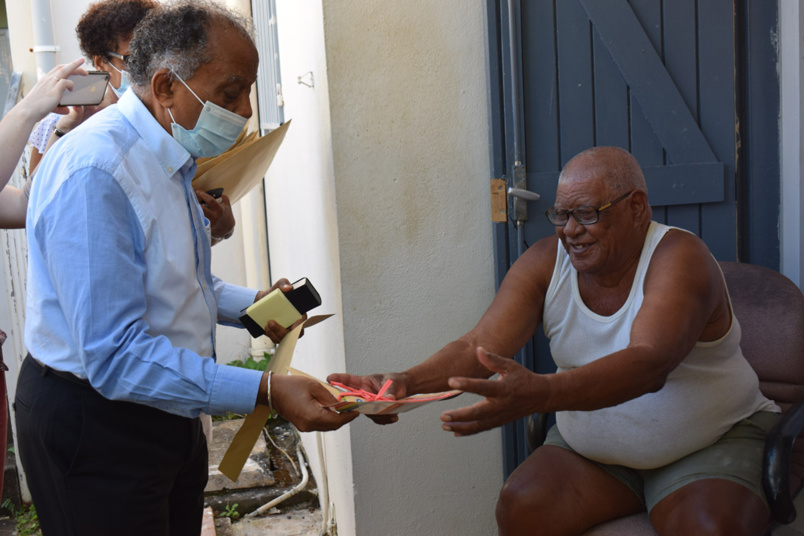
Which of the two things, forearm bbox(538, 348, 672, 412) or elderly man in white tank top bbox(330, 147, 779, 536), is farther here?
elderly man in white tank top bbox(330, 147, 779, 536)

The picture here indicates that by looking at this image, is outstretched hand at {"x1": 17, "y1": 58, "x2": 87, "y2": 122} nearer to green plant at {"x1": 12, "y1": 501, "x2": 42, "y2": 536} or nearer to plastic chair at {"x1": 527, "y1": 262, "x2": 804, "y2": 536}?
plastic chair at {"x1": 527, "y1": 262, "x2": 804, "y2": 536}

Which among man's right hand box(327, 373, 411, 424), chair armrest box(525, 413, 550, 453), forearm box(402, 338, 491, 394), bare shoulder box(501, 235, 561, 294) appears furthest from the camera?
chair armrest box(525, 413, 550, 453)

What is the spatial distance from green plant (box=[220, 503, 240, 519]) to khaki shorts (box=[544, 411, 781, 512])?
7.30ft

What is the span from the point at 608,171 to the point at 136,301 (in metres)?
1.51

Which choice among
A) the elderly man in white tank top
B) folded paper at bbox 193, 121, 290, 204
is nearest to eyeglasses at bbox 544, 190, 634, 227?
the elderly man in white tank top

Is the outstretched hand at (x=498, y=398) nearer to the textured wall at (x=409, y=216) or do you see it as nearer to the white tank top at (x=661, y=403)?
the white tank top at (x=661, y=403)

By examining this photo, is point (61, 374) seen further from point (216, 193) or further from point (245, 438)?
point (216, 193)

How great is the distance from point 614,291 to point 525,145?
2.83 ft

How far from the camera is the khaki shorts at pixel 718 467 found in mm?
2176

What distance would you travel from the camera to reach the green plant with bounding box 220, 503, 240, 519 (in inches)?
152

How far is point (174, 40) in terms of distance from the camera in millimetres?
1846

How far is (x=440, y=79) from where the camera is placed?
3.01 m

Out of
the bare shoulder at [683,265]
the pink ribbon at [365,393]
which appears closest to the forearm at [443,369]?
the pink ribbon at [365,393]

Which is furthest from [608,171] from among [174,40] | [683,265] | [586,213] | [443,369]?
[174,40]
